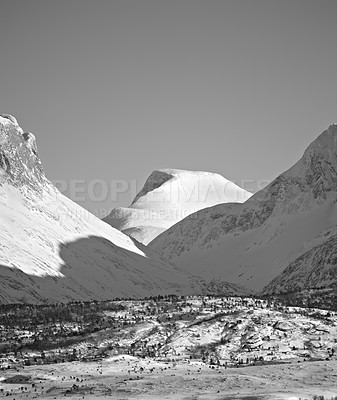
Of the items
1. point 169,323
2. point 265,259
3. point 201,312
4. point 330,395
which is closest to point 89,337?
point 169,323

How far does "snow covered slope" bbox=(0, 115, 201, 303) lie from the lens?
382 ft

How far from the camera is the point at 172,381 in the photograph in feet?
138

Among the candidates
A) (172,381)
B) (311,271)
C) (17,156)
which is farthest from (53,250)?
(172,381)

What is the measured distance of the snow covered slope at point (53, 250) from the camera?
11650 cm

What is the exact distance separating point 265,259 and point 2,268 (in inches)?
3760

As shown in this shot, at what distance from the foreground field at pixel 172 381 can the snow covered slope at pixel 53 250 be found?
60.6 meters

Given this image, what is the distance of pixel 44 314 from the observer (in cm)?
7331

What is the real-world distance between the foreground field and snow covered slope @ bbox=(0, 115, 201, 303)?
6059cm

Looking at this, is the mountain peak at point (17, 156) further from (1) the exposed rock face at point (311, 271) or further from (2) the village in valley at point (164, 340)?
(2) the village in valley at point (164, 340)

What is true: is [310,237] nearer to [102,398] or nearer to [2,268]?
[2,268]

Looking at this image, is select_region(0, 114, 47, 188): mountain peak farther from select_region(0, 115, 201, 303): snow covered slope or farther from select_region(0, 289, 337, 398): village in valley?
select_region(0, 289, 337, 398): village in valley

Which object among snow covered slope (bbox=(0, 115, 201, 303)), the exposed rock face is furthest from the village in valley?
the exposed rock face

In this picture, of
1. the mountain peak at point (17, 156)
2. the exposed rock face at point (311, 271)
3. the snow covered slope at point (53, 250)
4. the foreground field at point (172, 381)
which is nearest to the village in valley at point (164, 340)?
the foreground field at point (172, 381)

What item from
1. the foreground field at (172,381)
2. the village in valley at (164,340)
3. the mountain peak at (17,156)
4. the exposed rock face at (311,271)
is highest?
the mountain peak at (17,156)
